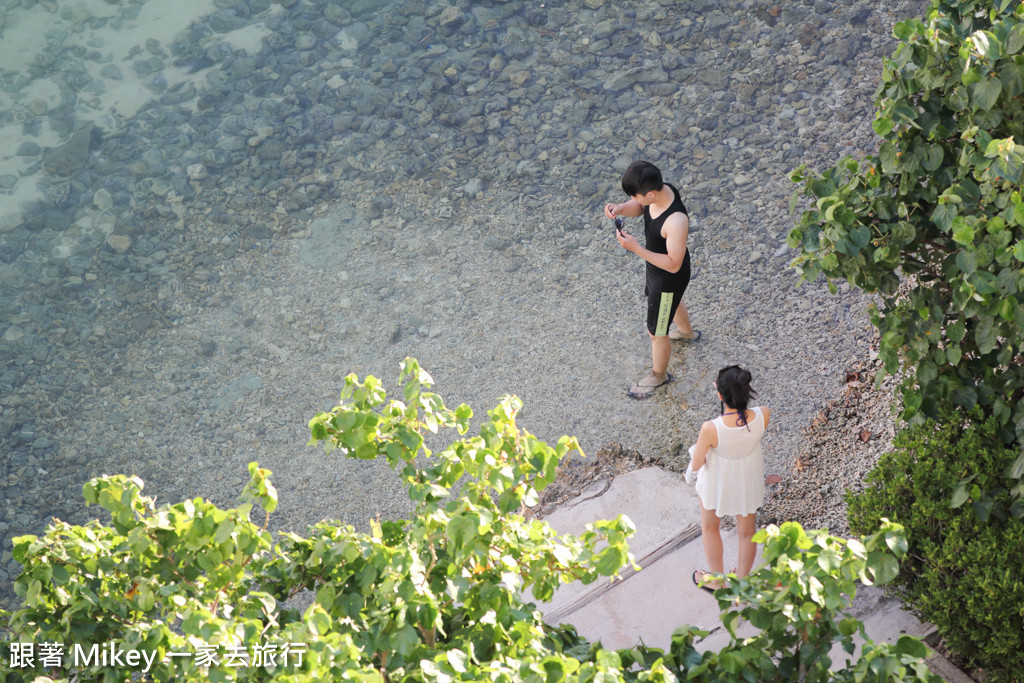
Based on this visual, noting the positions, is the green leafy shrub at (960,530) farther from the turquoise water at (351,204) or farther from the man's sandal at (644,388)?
the man's sandal at (644,388)

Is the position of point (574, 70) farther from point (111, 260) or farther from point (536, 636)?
point (536, 636)

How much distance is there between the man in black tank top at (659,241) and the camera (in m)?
4.76

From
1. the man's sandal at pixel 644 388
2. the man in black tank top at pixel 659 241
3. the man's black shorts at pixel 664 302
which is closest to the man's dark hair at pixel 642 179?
the man in black tank top at pixel 659 241

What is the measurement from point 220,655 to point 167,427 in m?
4.94

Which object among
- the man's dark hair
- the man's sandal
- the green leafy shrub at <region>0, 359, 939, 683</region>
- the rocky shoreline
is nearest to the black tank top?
the man's dark hair

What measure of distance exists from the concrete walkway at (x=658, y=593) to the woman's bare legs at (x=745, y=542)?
0.82 ft

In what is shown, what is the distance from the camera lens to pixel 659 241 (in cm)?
496

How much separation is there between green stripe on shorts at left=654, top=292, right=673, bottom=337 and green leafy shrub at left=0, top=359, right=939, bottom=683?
2.83 metres

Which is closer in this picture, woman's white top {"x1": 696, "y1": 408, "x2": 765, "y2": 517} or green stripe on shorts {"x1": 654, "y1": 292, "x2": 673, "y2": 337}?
woman's white top {"x1": 696, "y1": 408, "x2": 765, "y2": 517}

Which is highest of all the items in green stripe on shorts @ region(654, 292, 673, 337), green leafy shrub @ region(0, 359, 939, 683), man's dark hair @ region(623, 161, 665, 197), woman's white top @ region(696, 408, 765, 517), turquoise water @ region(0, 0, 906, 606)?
green leafy shrub @ region(0, 359, 939, 683)

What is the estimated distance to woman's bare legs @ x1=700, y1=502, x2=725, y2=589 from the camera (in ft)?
12.7

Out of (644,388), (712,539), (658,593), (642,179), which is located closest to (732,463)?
(712,539)

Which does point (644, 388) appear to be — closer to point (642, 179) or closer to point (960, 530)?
point (642, 179)

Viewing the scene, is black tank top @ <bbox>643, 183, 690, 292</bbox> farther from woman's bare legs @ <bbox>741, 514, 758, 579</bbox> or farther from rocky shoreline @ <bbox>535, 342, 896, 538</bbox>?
woman's bare legs @ <bbox>741, 514, 758, 579</bbox>
